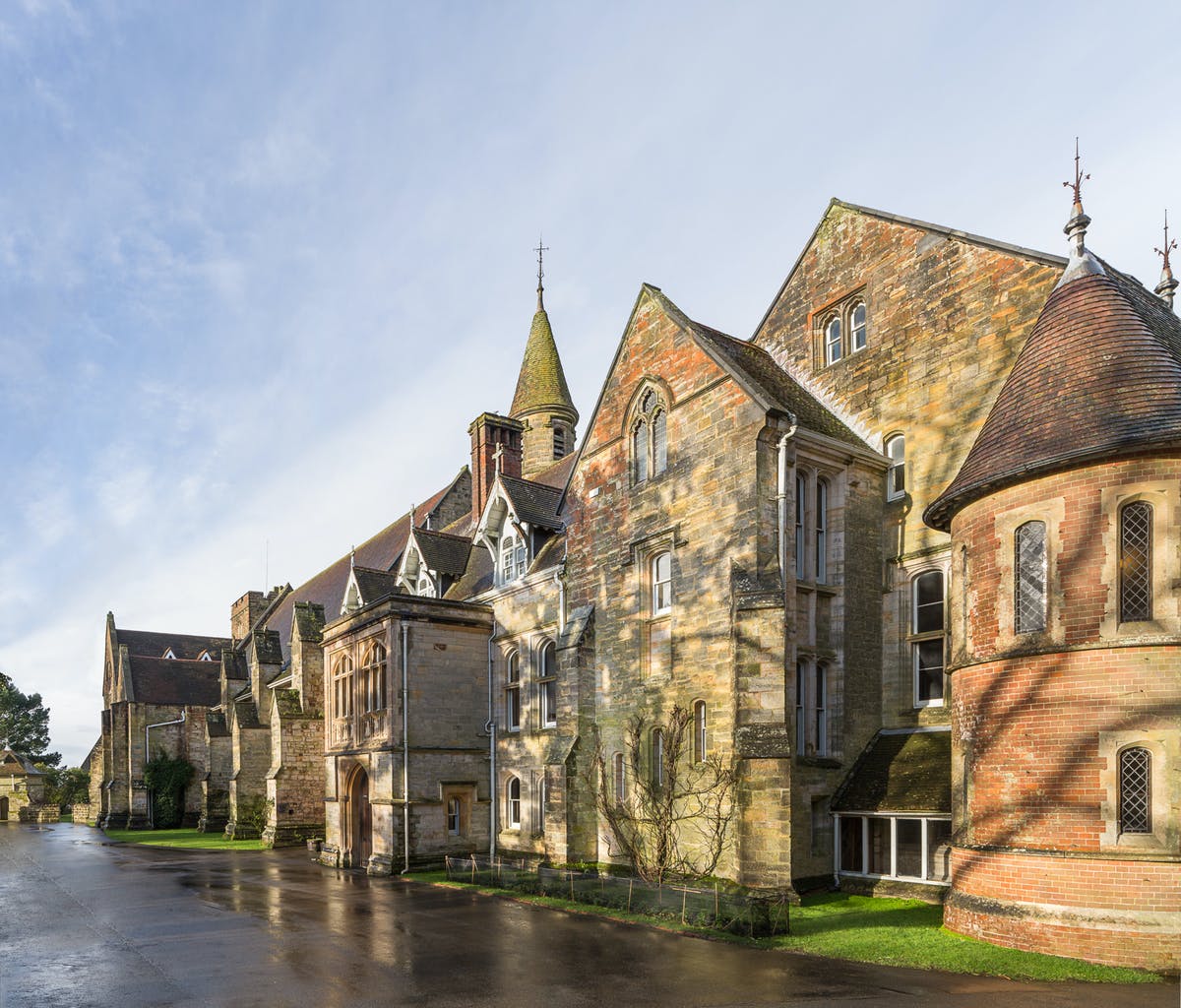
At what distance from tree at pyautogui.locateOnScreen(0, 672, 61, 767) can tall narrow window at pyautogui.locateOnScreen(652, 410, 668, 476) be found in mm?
98327

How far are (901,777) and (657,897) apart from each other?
4997 mm

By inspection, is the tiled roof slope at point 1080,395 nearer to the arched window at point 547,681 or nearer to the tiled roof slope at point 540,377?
the arched window at point 547,681

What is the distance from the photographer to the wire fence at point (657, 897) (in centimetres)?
1380

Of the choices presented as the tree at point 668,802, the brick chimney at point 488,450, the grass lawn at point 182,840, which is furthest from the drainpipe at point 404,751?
the grass lawn at point 182,840

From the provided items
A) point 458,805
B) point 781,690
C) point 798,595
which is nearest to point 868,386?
point 798,595

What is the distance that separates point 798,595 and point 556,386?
2747cm

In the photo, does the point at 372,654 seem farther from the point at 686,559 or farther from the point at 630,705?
the point at 686,559

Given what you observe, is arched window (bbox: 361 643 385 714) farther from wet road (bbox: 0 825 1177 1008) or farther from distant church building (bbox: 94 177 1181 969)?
wet road (bbox: 0 825 1177 1008)

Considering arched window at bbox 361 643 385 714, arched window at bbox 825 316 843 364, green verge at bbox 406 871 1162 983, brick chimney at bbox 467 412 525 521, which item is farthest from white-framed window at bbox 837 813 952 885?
brick chimney at bbox 467 412 525 521

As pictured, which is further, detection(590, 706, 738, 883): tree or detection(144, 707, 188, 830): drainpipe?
detection(144, 707, 188, 830): drainpipe

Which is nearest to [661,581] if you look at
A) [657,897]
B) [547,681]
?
[547,681]

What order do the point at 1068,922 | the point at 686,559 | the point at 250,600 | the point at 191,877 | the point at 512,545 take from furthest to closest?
the point at 250,600 < the point at 512,545 < the point at 191,877 < the point at 686,559 < the point at 1068,922

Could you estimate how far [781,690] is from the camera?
16.2 meters

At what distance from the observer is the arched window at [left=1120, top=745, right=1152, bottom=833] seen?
1178 centimetres
